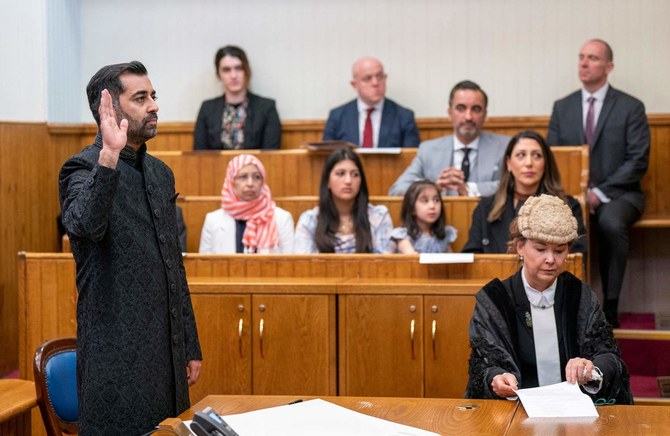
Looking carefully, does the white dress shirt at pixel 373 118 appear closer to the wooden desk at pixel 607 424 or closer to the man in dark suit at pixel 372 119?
the man in dark suit at pixel 372 119

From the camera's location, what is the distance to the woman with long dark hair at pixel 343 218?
15.6 feet

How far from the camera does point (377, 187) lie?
5812 millimetres

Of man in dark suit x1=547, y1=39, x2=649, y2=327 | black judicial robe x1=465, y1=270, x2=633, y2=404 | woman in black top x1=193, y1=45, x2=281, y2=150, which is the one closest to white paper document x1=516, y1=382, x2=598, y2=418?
black judicial robe x1=465, y1=270, x2=633, y2=404

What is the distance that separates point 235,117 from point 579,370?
4483mm

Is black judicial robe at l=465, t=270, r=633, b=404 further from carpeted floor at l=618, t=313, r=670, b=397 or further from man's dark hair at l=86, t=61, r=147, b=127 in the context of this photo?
carpeted floor at l=618, t=313, r=670, b=397

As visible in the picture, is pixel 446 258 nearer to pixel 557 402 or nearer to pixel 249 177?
pixel 249 177

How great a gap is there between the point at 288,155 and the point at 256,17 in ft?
6.10

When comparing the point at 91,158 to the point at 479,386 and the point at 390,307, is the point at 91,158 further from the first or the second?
the point at 390,307

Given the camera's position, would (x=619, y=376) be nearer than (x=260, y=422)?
No

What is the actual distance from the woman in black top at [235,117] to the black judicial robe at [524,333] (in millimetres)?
3935

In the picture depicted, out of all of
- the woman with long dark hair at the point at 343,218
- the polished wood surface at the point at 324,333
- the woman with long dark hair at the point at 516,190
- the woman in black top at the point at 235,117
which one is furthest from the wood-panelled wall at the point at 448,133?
the polished wood surface at the point at 324,333

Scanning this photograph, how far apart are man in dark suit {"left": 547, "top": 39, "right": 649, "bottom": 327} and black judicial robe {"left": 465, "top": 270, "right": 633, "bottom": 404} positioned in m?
2.50

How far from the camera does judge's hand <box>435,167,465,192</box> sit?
17.1ft

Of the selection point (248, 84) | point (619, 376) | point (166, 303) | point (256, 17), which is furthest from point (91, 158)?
point (256, 17)
